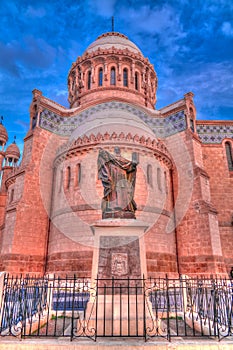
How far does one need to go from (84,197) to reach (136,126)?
6973mm

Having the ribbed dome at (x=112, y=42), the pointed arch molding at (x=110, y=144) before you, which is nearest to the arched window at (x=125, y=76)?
the ribbed dome at (x=112, y=42)


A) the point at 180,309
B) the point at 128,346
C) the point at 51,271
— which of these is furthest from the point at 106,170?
the point at 51,271

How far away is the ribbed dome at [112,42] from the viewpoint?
27189 mm

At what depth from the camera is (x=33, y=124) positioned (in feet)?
66.1

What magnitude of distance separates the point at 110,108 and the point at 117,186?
1584 centimetres

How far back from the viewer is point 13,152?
34.3 metres

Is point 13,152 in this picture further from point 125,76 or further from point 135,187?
point 135,187

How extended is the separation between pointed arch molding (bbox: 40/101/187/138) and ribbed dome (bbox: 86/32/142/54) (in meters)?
8.47

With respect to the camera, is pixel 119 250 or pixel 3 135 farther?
pixel 3 135

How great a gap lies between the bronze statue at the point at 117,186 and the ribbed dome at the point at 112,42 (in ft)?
74.8

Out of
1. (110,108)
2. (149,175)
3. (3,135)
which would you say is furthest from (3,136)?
(149,175)

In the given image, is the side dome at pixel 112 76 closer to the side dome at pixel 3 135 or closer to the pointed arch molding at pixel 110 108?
the pointed arch molding at pixel 110 108

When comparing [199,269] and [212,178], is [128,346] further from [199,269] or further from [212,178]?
[212,178]

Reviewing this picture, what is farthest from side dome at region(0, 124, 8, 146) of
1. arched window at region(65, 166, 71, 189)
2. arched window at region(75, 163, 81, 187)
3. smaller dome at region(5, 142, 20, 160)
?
arched window at region(75, 163, 81, 187)
